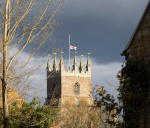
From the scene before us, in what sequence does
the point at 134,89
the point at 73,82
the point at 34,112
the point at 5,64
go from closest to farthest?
the point at 5,64
the point at 134,89
the point at 34,112
the point at 73,82

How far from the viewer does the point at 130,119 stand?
54.7 feet

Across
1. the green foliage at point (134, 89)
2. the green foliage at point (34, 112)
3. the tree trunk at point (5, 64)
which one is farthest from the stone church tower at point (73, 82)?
the tree trunk at point (5, 64)

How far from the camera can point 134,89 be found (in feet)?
55.2

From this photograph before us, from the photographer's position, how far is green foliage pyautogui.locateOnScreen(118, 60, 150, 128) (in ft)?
53.8

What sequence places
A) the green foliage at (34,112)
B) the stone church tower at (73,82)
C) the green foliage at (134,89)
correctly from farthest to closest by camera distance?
Answer: the stone church tower at (73,82), the green foliage at (34,112), the green foliage at (134,89)

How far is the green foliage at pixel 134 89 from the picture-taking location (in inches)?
645

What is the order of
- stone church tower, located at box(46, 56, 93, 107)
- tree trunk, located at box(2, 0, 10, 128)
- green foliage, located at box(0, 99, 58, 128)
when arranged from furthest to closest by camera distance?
1. stone church tower, located at box(46, 56, 93, 107)
2. green foliage, located at box(0, 99, 58, 128)
3. tree trunk, located at box(2, 0, 10, 128)

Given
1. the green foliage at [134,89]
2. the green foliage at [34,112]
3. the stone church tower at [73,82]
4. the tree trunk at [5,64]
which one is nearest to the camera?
the tree trunk at [5,64]

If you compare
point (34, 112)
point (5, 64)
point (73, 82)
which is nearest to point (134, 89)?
point (5, 64)

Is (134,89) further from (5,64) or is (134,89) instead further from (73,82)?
(73,82)

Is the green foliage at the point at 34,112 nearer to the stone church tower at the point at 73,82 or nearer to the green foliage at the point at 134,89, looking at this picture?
the green foliage at the point at 134,89

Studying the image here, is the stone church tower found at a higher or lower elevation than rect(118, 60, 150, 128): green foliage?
higher

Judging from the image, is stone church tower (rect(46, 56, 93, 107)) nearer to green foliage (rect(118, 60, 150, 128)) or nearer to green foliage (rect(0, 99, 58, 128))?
green foliage (rect(0, 99, 58, 128))

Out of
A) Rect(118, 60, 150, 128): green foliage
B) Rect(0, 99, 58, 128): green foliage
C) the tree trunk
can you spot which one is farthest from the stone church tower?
the tree trunk
